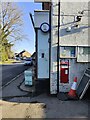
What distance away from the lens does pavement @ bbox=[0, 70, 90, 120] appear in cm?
583

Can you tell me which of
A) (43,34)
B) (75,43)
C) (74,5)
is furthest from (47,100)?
(43,34)

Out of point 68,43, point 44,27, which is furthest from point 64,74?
point 44,27

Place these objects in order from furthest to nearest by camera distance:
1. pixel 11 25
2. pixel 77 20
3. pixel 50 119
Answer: pixel 11 25, pixel 77 20, pixel 50 119

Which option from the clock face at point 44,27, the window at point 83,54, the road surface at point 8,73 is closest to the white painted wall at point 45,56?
the clock face at point 44,27

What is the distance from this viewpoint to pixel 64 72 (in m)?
8.41

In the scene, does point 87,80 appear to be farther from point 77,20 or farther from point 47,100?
point 77,20

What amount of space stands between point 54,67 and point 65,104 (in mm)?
1995

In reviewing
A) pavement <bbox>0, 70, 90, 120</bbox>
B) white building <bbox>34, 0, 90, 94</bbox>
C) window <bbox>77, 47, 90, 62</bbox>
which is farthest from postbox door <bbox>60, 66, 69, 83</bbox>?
pavement <bbox>0, 70, 90, 120</bbox>

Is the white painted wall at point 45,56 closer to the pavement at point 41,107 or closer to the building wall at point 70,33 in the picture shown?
the building wall at point 70,33

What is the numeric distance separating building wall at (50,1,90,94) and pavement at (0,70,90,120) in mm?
1183

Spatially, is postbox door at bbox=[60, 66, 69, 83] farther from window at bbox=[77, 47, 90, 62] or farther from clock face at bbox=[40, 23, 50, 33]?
clock face at bbox=[40, 23, 50, 33]

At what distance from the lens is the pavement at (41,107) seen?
5.83 metres

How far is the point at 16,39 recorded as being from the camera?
41625mm

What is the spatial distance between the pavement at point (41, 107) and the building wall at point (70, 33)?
3.88ft
